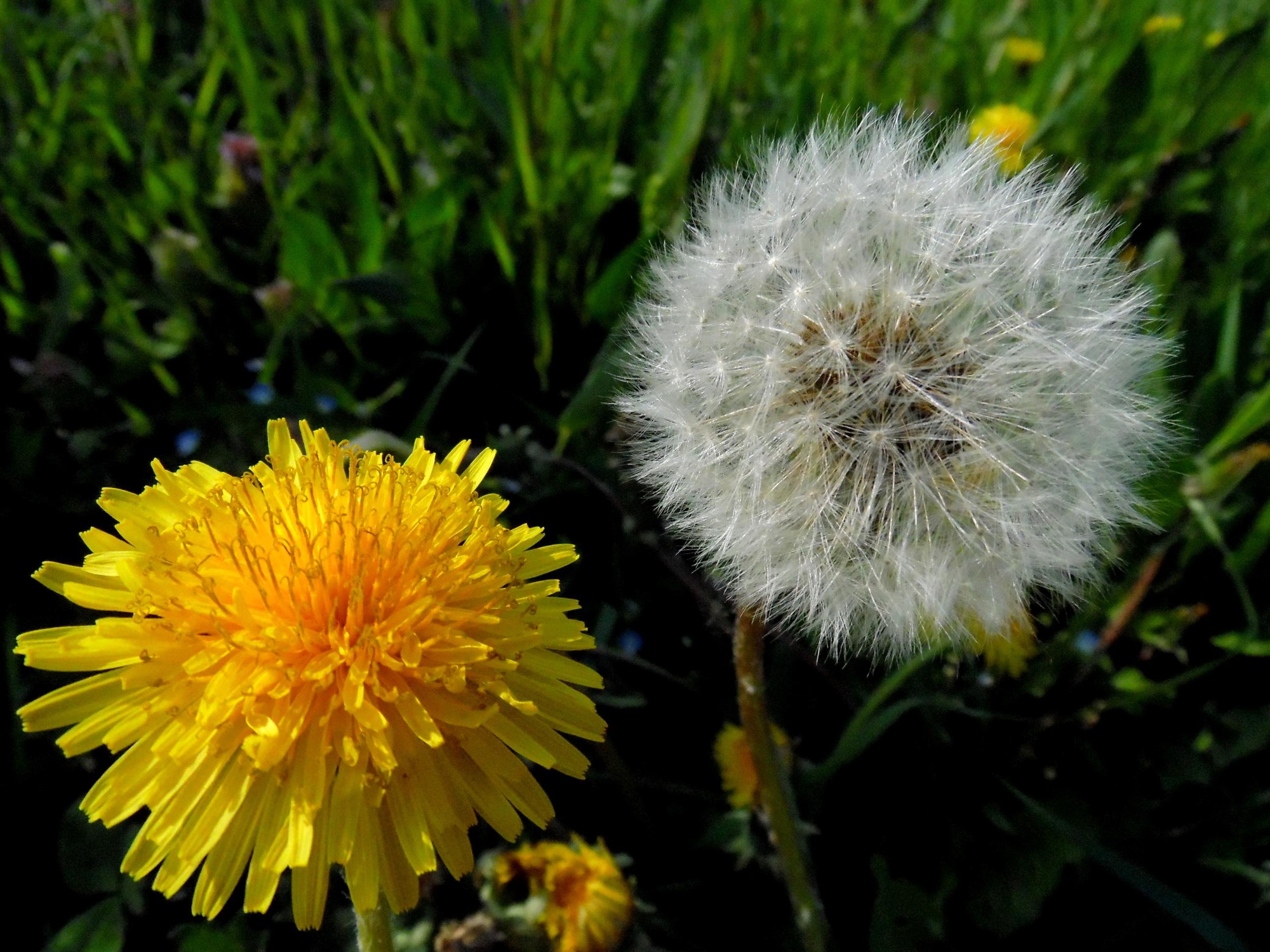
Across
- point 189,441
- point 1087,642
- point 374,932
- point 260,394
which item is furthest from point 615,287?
point 374,932

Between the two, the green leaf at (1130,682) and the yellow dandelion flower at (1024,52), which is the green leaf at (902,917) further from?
the yellow dandelion flower at (1024,52)

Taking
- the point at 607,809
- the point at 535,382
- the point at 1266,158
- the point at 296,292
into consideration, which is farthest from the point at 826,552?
the point at 1266,158

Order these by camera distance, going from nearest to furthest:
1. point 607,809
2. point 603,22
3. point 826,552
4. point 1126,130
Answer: point 826,552
point 607,809
point 1126,130
point 603,22

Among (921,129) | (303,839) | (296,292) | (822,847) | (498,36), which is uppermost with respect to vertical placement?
(921,129)

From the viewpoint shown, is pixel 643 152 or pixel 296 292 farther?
pixel 643 152

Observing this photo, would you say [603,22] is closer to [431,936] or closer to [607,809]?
[607,809]

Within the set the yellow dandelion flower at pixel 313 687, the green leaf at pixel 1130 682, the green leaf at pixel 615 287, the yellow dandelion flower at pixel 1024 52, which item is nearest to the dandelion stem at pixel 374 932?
the yellow dandelion flower at pixel 313 687

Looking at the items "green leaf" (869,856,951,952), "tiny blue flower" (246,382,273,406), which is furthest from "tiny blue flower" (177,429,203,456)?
"green leaf" (869,856,951,952)
